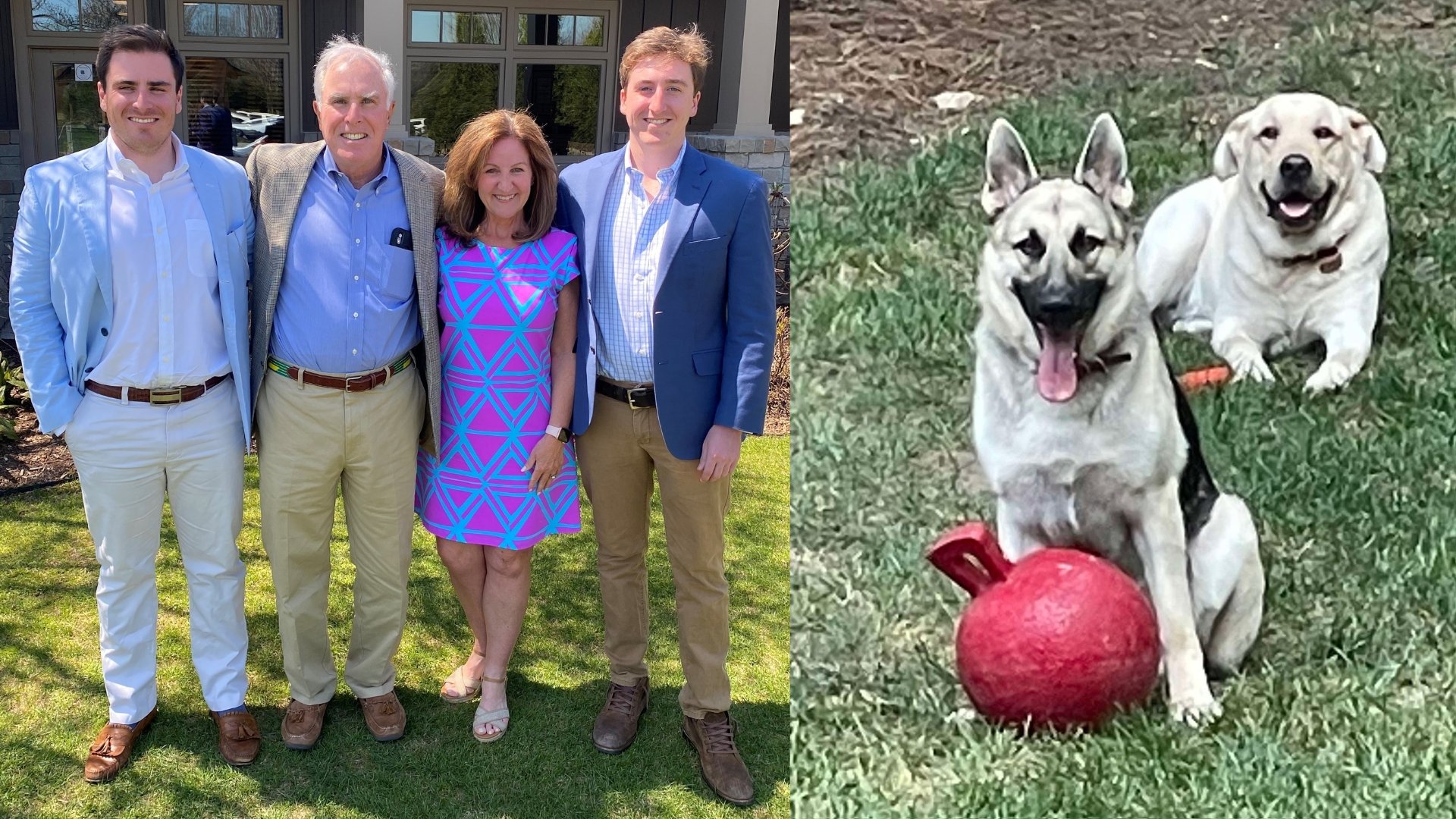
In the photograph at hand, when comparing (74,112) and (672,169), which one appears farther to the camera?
(74,112)

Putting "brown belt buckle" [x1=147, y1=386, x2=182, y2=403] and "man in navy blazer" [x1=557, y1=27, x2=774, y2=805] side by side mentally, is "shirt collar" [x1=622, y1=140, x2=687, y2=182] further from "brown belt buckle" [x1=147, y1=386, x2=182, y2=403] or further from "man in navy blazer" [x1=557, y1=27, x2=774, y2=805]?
"brown belt buckle" [x1=147, y1=386, x2=182, y2=403]

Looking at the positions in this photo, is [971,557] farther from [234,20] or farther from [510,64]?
[510,64]

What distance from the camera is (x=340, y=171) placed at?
309 centimetres

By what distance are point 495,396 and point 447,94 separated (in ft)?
29.6

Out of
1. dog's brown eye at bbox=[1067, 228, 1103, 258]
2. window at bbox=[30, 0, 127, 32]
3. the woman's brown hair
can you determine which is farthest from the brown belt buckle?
window at bbox=[30, 0, 127, 32]

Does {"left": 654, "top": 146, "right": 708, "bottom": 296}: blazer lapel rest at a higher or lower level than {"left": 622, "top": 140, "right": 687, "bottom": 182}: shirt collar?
lower

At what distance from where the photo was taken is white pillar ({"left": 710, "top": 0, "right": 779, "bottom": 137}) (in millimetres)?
10875

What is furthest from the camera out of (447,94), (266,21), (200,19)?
(447,94)

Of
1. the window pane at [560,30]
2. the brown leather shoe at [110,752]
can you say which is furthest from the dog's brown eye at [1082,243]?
the window pane at [560,30]

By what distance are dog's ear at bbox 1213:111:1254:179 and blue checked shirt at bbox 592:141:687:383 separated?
1.36m

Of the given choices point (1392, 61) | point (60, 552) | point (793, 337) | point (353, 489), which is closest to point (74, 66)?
point (60, 552)

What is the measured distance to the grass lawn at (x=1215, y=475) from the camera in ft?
7.18

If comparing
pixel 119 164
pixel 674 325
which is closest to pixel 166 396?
pixel 119 164

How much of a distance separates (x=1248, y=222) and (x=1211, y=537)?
2.06ft
